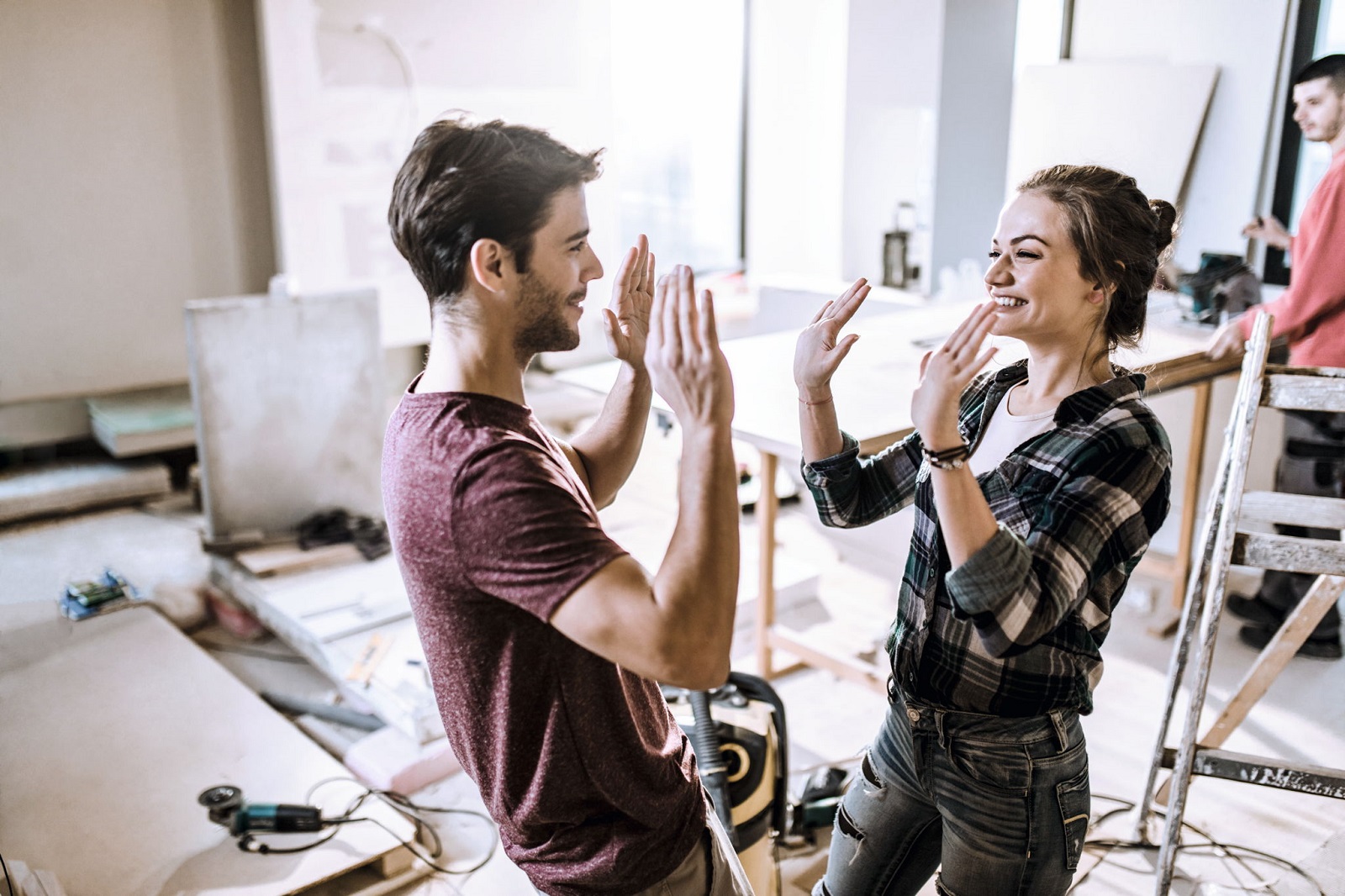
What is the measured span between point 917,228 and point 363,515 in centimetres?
324

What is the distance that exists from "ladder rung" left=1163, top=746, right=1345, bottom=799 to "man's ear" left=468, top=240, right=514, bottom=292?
5.82ft

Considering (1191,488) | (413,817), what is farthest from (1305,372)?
(413,817)

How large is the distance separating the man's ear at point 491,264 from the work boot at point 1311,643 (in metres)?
3.26

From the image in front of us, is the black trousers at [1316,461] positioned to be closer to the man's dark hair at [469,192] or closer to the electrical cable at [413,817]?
the electrical cable at [413,817]

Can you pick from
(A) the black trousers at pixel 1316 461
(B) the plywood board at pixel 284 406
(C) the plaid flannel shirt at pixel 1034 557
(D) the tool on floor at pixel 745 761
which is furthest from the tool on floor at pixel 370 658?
(A) the black trousers at pixel 1316 461

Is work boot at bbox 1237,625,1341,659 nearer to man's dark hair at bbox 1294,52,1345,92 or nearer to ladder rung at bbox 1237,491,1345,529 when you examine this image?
ladder rung at bbox 1237,491,1345,529

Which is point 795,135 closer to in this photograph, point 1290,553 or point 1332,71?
point 1332,71

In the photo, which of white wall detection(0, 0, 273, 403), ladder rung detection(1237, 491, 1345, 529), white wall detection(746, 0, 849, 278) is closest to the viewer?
ladder rung detection(1237, 491, 1345, 529)

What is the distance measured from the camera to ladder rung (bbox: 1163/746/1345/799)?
2131 mm

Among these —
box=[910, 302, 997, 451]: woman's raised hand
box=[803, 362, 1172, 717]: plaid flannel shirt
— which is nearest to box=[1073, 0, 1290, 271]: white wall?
box=[803, 362, 1172, 717]: plaid flannel shirt

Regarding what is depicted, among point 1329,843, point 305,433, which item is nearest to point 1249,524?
point 1329,843

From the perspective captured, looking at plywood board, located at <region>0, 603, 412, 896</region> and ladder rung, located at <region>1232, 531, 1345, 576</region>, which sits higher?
ladder rung, located at <region>1232, 531, 1345, 576</region>

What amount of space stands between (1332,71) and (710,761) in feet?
9.06

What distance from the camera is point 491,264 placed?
Result: 1197mm
